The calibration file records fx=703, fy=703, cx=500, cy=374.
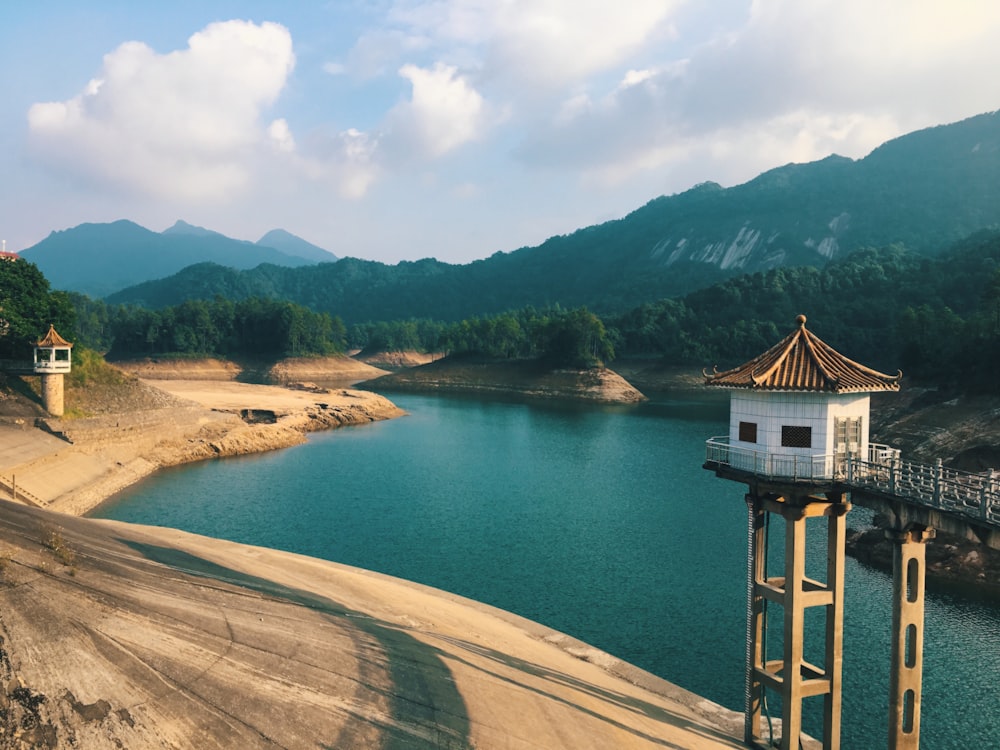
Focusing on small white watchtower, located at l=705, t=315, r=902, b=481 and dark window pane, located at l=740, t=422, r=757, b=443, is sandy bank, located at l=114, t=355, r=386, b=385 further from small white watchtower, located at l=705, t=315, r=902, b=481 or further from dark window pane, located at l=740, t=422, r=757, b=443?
small white watchtower, located at l=705, t=315, r=902, b=481

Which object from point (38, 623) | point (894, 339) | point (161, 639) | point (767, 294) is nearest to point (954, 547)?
point (161, 639)

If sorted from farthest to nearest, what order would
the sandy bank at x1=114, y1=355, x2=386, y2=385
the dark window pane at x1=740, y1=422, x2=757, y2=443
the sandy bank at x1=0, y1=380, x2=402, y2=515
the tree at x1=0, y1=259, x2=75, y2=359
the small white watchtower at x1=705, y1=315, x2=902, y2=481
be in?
1. the sandy bank at x1=114, y1=355, x2=386, y2=385
2. the tree at x1=0, y1=259, x2=75, y2=359
3. the sandy bank at x1=0, y1=380, x2=402, y2=515
4. the dark window pane at x1=740, y1=422, x2=757, y2=443
5. the small white watchtower at x1=705, y1=315, x2=902, y2=481

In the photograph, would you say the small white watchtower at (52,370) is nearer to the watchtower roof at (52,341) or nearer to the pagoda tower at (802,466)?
the watchtower roof at (52,341)

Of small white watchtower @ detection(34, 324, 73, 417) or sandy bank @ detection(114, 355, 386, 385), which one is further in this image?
sandy bank @ detection(114, 355, 386, 385)

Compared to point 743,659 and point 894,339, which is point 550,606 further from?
point 894,339

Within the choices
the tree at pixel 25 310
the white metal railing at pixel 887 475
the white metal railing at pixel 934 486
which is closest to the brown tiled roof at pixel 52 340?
the tree at pixel 25 310

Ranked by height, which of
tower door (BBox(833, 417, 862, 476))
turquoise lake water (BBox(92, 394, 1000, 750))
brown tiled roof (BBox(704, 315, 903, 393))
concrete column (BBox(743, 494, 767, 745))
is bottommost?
turquoise lake water (BBox(92, 394, 1000, 750))

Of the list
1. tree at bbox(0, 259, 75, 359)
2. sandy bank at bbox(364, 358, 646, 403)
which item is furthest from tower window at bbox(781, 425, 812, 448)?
sandy bank at bbox(364, 358, 646, 403)
